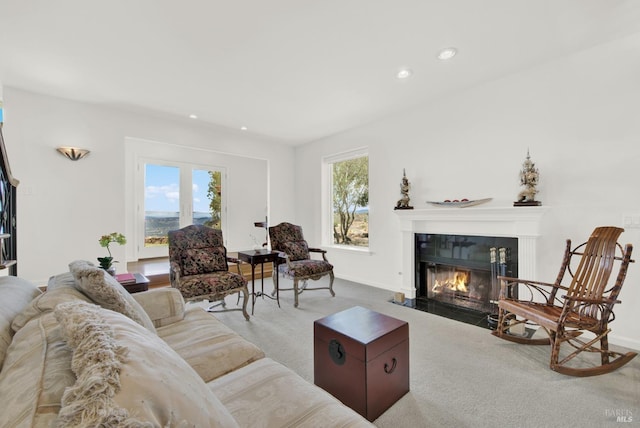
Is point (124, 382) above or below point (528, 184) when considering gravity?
below

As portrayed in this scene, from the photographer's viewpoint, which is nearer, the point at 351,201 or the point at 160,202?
the point at 351,201

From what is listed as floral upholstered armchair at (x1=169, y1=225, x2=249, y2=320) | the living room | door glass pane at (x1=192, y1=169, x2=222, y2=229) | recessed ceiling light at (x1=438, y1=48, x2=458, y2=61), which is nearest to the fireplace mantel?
the living room

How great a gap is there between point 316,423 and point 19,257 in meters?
4.29

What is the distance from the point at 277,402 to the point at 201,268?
2.42 metres

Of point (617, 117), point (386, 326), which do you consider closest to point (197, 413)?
point (386, 326)

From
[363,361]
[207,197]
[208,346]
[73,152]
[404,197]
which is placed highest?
[73,152]

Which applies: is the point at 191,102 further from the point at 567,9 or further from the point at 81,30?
the point at 567,9

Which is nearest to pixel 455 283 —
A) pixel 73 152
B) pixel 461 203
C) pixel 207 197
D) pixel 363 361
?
pixel 461 203

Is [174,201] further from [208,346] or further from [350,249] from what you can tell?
[208,346]

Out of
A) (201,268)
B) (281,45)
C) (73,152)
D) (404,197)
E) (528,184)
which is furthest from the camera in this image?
(404,197)

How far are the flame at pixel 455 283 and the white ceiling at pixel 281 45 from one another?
2291 millimetres

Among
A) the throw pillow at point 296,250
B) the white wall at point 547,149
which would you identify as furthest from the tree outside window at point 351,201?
the throw pillow at point 296,250

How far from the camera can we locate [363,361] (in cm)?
150

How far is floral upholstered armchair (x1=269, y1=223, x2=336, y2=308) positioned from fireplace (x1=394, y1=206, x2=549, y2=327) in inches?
45.3
